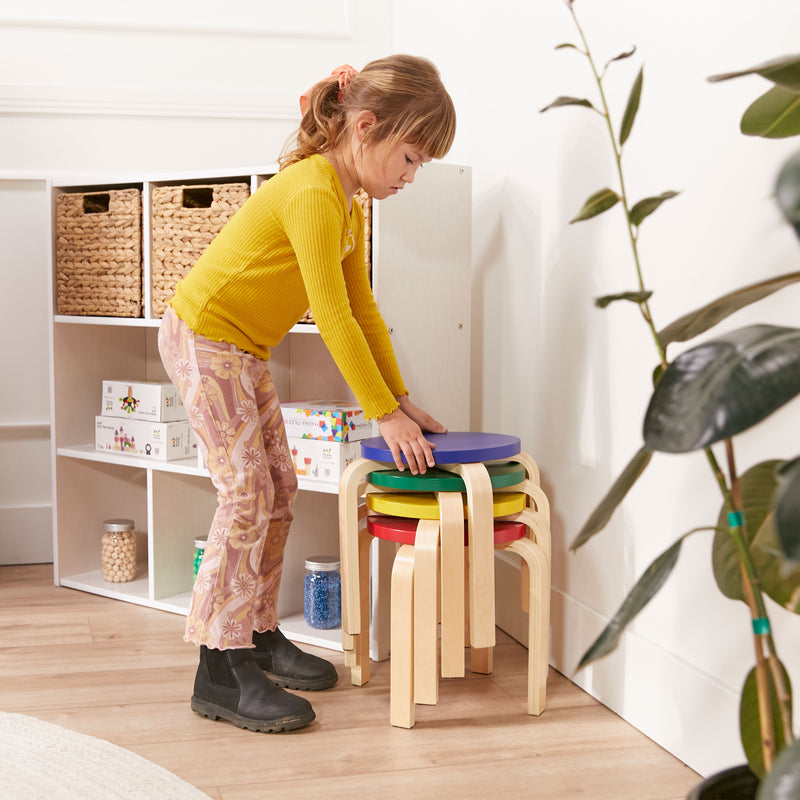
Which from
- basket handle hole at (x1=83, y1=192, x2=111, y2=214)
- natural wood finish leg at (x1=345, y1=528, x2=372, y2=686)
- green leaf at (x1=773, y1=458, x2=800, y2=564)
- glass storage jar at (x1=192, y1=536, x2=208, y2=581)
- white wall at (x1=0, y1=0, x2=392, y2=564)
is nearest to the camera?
green leaf at (x1=773, y1=458, x2=800, y2=564)

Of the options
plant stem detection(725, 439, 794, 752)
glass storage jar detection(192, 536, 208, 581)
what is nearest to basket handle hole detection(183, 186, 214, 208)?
glass storage jar detection(192, 536, 208, 581)

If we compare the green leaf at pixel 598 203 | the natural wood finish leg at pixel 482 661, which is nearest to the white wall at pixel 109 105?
the natural wood finish leg at pixel 482 661

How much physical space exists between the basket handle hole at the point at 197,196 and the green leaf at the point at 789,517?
64.9 inches

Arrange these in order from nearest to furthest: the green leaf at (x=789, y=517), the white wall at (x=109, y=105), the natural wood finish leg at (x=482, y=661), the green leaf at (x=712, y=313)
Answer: the green leaf at (x=789, y=517)
the green leaf at (x=712, y=313)
the natural wood finish leg at (x=482, y=661)
the white wall at (x=109, y=105)

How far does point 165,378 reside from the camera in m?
2.43

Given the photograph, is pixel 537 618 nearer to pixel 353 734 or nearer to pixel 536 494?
pixel 536 494

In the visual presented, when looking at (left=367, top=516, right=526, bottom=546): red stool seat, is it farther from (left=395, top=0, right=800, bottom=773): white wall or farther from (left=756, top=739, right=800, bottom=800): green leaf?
(left=756, top=739, right=800, bottom=800): green leaf

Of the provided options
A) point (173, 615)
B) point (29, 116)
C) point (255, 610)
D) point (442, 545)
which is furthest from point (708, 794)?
point (29, 116)

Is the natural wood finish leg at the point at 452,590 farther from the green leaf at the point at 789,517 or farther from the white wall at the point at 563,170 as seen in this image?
the green leaf at the point at 789,517

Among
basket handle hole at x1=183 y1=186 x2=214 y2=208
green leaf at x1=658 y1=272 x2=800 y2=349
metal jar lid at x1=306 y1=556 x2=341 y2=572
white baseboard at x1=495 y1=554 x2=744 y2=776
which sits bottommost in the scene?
white baseboard at x1=495 y1=554 x2=744 y2=776

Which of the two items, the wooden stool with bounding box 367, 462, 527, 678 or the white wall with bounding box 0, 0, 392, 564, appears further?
the white wall with bounding box 0, 0, 392, 564

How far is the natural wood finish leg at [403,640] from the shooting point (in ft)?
4.59

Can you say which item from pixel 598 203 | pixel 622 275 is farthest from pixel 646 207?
pixel 622 275

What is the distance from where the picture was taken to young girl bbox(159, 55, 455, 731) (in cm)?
141
